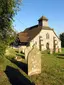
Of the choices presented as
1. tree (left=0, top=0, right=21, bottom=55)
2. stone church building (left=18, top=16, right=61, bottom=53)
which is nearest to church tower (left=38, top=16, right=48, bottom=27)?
stone church building (left=18, top=16, right=61, bottom=53)

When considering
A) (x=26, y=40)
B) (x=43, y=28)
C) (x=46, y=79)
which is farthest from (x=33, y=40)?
(x=46, y=79)

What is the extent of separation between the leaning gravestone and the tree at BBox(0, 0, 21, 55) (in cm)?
257

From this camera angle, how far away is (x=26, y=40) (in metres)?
50.5

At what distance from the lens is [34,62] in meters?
15.8

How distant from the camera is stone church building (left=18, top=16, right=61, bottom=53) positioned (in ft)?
165

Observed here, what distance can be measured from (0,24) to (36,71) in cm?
562

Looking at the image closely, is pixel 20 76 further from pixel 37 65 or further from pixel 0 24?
pixel 0 24

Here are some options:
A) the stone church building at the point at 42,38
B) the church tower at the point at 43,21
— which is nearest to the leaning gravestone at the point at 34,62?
the stone church building at the point at 42,38

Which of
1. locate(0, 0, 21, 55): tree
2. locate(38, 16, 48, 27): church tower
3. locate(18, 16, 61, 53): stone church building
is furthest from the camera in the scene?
locate(38, 16, 48, 27): church tower

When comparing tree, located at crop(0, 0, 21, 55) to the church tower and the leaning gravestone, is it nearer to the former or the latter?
the leaning gravestone

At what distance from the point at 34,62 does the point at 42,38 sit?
1452 inches

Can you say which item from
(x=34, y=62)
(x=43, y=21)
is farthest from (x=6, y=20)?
(x=43, y=21)

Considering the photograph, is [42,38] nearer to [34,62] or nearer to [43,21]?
[43,21]

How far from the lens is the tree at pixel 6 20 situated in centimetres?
1535
